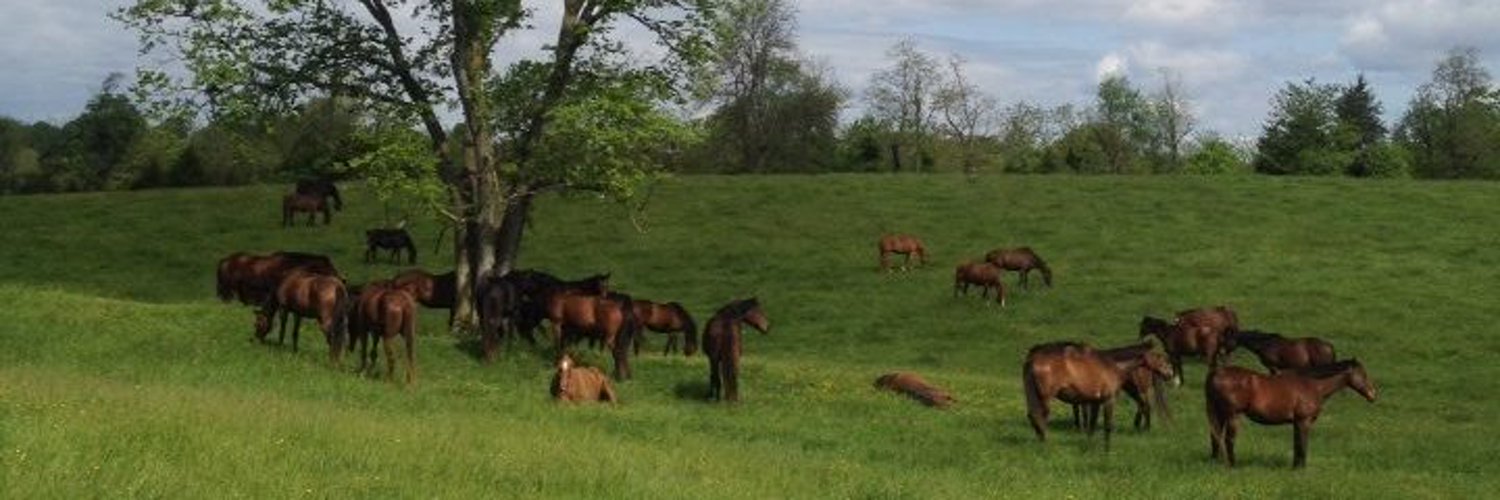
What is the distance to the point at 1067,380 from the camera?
19.9 m

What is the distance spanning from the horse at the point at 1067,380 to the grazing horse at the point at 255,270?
16.1m

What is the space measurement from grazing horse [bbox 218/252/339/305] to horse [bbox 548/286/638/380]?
6.35 metres

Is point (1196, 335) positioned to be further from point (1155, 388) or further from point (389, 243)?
point (389, 243)

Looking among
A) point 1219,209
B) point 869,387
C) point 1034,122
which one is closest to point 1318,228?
point 1219,209

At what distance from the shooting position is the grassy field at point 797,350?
12.3 meters

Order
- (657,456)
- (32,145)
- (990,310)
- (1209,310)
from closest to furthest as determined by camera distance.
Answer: (657,456)
(1209,310)
(990,310)
(32,145)

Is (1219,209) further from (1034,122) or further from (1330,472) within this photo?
(1034,122)

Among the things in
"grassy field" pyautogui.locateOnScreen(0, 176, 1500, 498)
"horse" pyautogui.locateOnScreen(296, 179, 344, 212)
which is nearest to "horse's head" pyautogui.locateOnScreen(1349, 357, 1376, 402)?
"grassy field" pyautogui.locateOnScreen(0, 176, 1500, 498)

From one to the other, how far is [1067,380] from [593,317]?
929cm

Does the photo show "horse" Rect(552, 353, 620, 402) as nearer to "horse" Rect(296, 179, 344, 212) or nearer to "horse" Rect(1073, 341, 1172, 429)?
"horse" Rect(1073, 341, 1172, 429)

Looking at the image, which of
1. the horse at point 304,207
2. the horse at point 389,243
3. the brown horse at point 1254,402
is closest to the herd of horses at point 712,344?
the brown horse at point 1254,402

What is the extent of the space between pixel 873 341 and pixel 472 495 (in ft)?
80.9

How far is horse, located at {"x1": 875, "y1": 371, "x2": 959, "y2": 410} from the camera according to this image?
23453 mm

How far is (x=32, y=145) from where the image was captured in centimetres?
A: 13100
